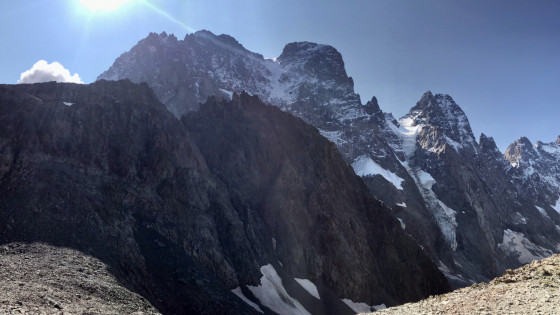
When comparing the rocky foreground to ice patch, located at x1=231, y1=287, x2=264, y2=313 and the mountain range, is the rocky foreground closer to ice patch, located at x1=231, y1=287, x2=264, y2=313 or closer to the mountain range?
the mountain range

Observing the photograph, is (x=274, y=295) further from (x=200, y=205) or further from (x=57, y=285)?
(x=57, y=285)

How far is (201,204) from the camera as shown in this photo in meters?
71.7

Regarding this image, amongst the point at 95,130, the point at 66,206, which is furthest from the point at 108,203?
the point at 95,130

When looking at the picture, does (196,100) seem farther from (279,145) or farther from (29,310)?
(29,310)

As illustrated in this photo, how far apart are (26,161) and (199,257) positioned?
26657mm

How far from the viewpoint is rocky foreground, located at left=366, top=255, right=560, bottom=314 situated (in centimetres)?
1872

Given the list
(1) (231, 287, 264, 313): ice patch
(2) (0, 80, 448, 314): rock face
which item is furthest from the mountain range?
(1) (231, 287, 264, 313): ice patch

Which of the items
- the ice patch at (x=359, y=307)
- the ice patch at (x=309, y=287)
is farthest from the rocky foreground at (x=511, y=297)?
the ice patch at (x=359, y=307)

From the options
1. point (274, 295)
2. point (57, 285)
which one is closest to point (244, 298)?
point (274, 295)

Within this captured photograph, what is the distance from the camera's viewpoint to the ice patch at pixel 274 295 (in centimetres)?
6309

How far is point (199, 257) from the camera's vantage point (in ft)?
202

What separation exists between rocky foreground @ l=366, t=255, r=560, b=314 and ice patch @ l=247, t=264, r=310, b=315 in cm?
4154

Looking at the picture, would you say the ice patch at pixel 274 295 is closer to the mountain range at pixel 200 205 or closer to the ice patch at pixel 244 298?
the mountain range at pixel 200 205

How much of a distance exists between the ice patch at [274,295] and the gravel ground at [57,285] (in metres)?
27.2
